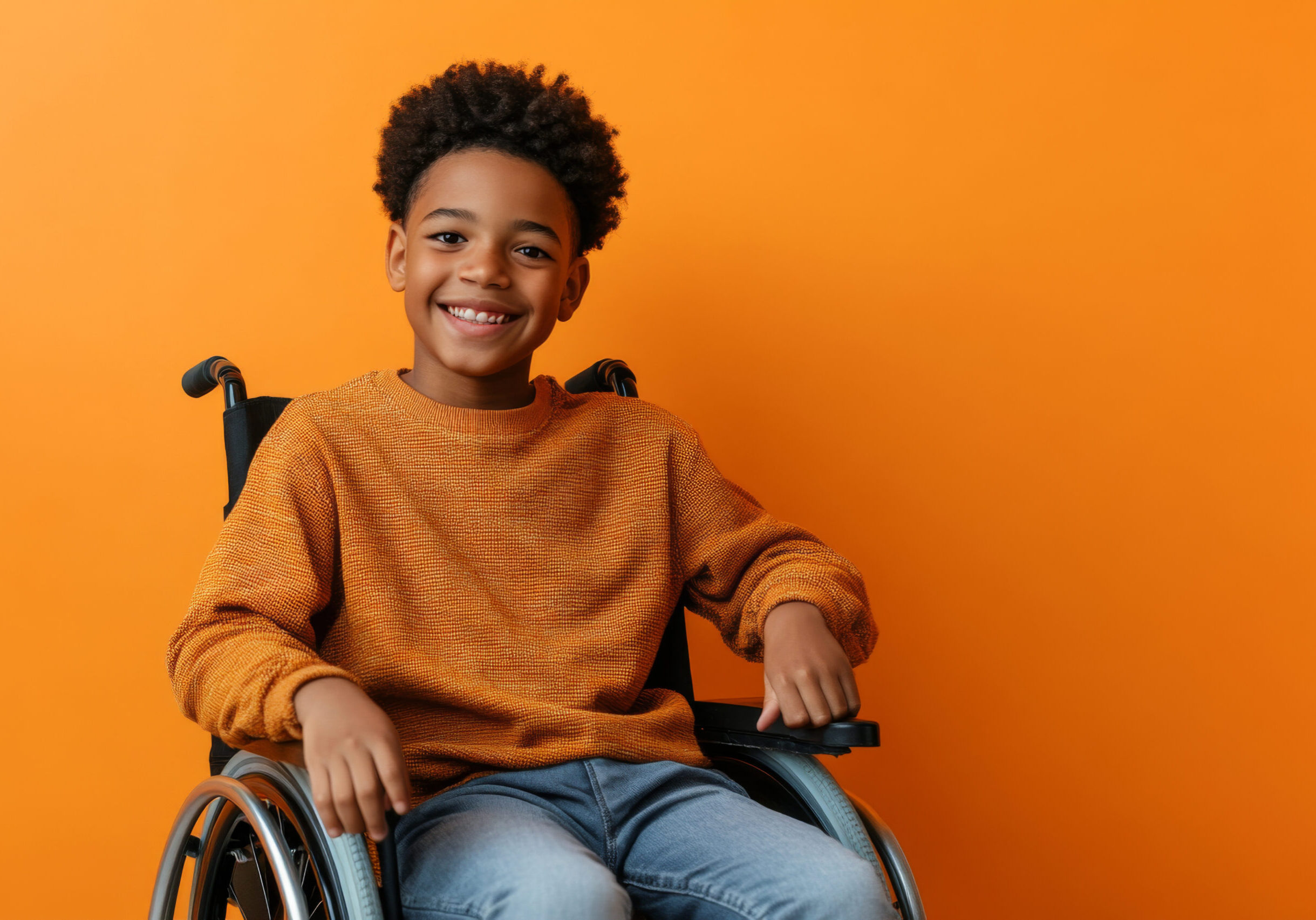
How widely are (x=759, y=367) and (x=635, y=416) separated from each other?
557 mm

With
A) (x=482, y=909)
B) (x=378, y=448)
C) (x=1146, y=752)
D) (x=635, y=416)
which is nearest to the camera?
(x=482, y=909)

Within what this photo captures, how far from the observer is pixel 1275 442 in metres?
1.84

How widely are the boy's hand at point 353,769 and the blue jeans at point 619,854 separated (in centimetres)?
9

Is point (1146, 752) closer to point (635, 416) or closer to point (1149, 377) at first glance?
point (1149, 377)

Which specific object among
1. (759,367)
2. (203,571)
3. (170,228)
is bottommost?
(203,571)

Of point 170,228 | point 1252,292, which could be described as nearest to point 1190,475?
point 1252,292

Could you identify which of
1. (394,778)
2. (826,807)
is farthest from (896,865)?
(394,778)

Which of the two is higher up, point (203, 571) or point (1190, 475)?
point (1190, 475)

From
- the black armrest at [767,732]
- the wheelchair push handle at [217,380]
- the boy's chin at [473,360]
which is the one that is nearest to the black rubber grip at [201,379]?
the wheelchair push handle at [217,380]

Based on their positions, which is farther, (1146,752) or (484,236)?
(1146,752)

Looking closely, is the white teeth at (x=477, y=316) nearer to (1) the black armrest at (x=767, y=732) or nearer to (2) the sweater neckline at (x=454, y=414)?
(2) the sweater neckline at (x=454, y=414)

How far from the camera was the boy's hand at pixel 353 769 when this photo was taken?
2.69ft

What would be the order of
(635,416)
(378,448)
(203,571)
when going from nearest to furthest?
(203,571)
(378,448)
(635,416)

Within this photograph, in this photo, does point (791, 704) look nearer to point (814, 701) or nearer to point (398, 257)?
point (814, 701)
